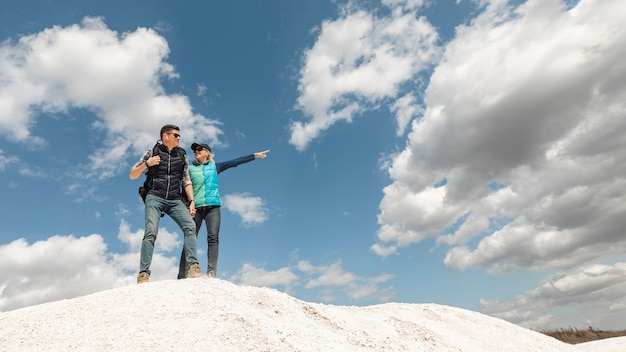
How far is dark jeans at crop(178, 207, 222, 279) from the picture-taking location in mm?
7238

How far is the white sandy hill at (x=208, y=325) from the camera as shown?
4281 mm

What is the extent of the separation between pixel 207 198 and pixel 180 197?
57 cm

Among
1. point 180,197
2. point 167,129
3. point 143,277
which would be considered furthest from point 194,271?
point 167,129

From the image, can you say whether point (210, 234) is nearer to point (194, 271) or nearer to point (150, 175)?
point (194, 271)

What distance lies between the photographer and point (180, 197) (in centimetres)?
704

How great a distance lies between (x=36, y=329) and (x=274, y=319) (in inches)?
106

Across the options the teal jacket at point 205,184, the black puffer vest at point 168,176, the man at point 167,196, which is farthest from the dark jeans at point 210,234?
the black puffer vest at point 168,176

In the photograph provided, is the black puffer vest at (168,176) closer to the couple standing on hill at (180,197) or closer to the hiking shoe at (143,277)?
the couple standing on hill at (180,197)

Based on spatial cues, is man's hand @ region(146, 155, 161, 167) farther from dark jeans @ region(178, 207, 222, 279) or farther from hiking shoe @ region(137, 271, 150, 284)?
hiking shoe @ region(137, 271, 150, 284)

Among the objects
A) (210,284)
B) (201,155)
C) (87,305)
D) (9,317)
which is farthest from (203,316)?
(201,155)

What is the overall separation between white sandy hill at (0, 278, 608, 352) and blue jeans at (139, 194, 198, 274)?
647 mm

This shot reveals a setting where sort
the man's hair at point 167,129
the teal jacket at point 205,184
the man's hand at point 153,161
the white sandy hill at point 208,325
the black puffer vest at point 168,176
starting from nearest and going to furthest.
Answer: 1. the white sandy hill at point 208,325
2. the man's hand at point 153,161
3. the black puffer vest at point 168,176
4. the man's hair at point 167,129
5. the teal jacket at point 205,184

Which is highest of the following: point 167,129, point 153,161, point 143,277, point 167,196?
point 167,129

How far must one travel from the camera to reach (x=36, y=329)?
15.4 feet
